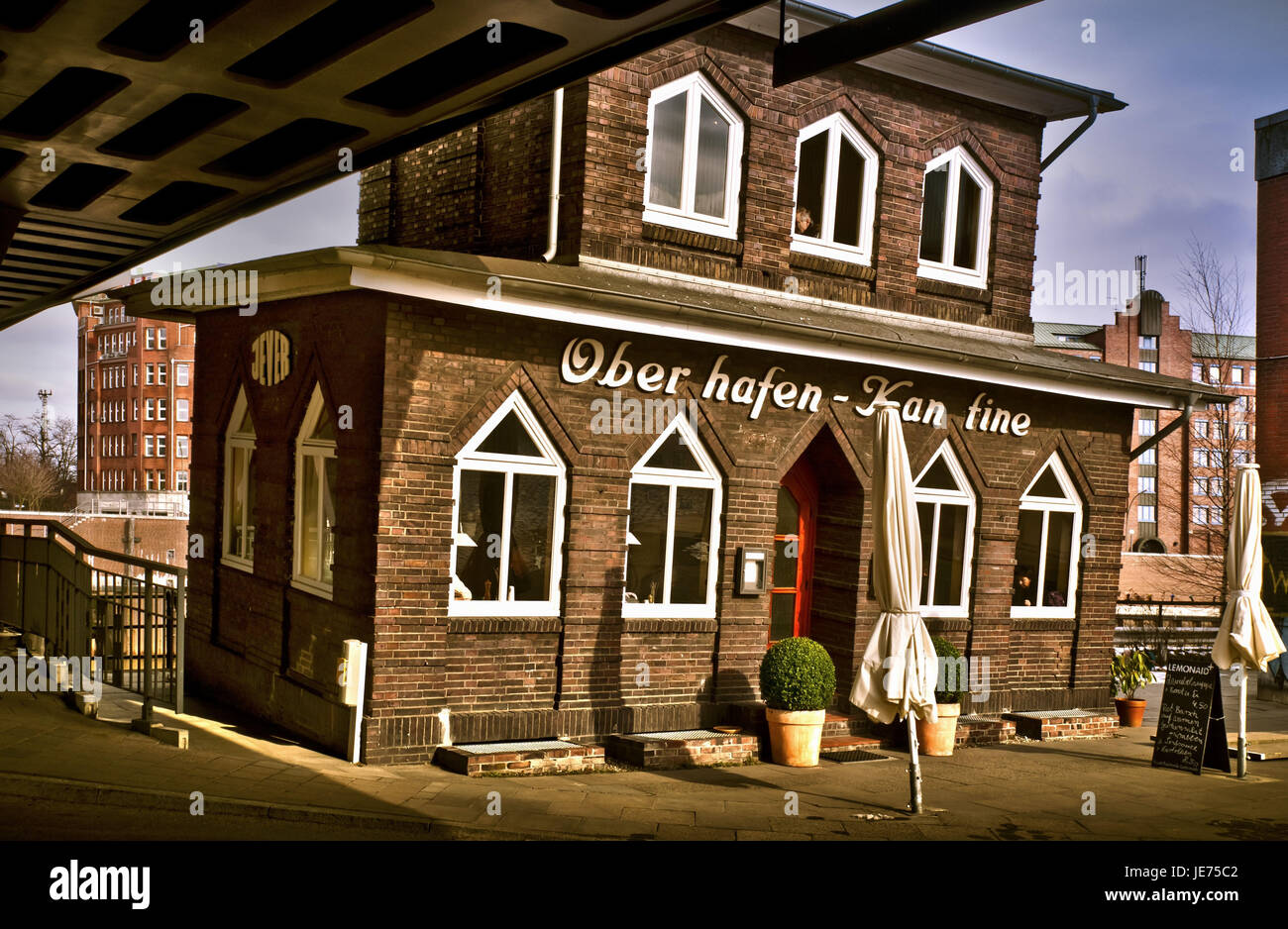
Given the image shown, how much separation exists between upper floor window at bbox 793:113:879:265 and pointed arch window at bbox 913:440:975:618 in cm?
266

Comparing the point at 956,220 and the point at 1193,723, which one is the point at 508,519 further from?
the point at 1193,723

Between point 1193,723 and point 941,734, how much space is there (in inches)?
107

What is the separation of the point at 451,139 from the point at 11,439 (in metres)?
90.2

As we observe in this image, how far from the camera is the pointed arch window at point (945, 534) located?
1428 cm

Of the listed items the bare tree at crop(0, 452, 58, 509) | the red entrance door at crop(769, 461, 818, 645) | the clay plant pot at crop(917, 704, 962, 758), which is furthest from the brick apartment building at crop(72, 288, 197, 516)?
the clay plant pot at crop(917, 704, 962, 758)

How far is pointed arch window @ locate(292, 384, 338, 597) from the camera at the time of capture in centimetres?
1141

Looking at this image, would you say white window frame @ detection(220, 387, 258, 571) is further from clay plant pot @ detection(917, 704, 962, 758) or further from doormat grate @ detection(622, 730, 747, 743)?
clay plant pot @ detection(917, 704, 962, 758)

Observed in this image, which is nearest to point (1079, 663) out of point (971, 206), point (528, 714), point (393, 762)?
point (971, 206)

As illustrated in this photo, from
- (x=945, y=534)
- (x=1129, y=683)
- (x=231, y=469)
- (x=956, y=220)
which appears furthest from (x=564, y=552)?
(x=1129, y=683)

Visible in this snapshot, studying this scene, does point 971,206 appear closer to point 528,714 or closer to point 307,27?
point 528,714

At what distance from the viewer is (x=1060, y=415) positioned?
49.8ft

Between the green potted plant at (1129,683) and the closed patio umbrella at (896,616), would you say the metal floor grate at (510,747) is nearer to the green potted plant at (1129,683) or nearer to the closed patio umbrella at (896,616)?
the closed patio umbrella at (896,616)

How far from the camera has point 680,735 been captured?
1181 centimetres

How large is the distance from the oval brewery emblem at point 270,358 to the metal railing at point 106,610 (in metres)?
2.41
